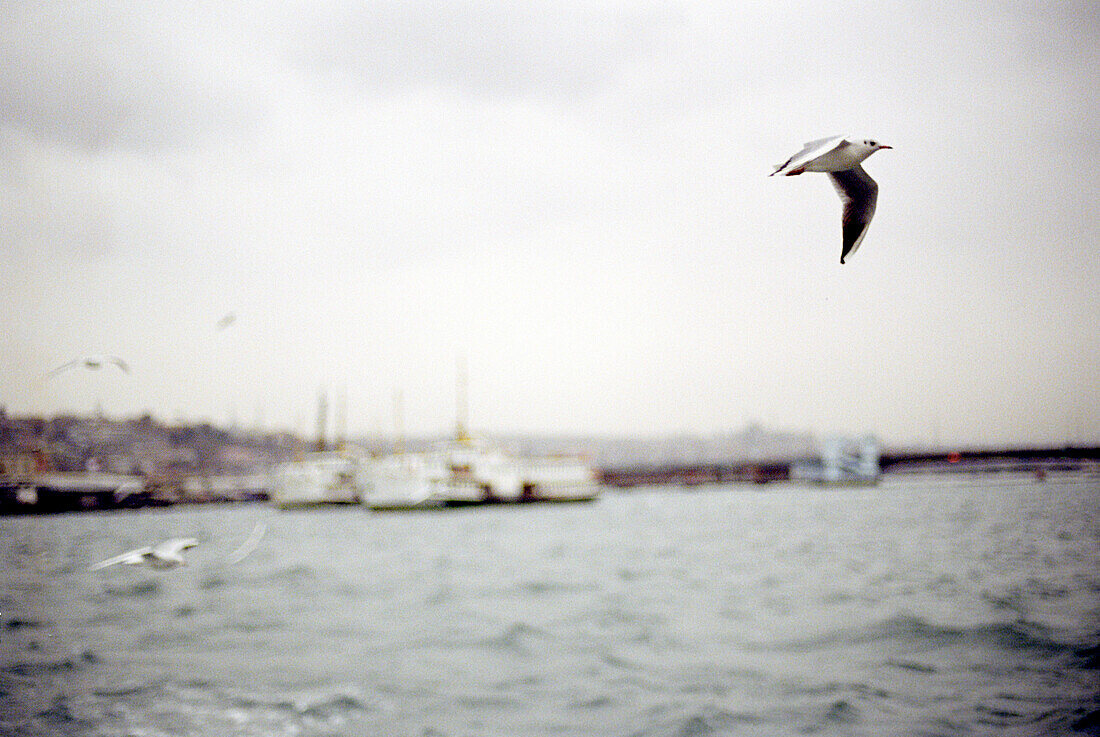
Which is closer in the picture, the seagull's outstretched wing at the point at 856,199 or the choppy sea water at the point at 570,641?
the seagull's outstretched wing at the point at 856,199

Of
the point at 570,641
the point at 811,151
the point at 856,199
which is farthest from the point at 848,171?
the point at 570,641

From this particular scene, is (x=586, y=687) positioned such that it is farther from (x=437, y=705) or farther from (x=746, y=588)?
(x=746, y=588)

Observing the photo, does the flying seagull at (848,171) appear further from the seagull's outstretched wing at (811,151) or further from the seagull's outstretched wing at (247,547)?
the seagull's outstretched wing at (247,547)

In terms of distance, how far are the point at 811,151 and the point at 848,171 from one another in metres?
0.46

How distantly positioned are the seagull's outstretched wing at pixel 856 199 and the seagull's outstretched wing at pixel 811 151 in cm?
22

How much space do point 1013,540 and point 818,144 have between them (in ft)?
85.9

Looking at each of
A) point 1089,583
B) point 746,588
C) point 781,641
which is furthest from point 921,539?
point 781,641

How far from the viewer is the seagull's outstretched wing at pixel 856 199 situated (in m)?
1.84

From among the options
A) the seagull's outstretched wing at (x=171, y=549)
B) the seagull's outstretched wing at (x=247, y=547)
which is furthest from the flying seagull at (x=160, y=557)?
the seagull's outstretched wing at (x=247, y=547)

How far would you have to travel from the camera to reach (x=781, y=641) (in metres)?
11.5

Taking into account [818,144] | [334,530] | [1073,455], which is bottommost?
[334,530]

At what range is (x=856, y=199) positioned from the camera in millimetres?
1959

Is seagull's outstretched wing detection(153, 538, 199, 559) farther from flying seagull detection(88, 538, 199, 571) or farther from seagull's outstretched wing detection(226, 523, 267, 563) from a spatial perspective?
seagull's outstretched wing detection(226, 523, 267, 563)

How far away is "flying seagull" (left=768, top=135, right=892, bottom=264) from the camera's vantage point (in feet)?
5.15
